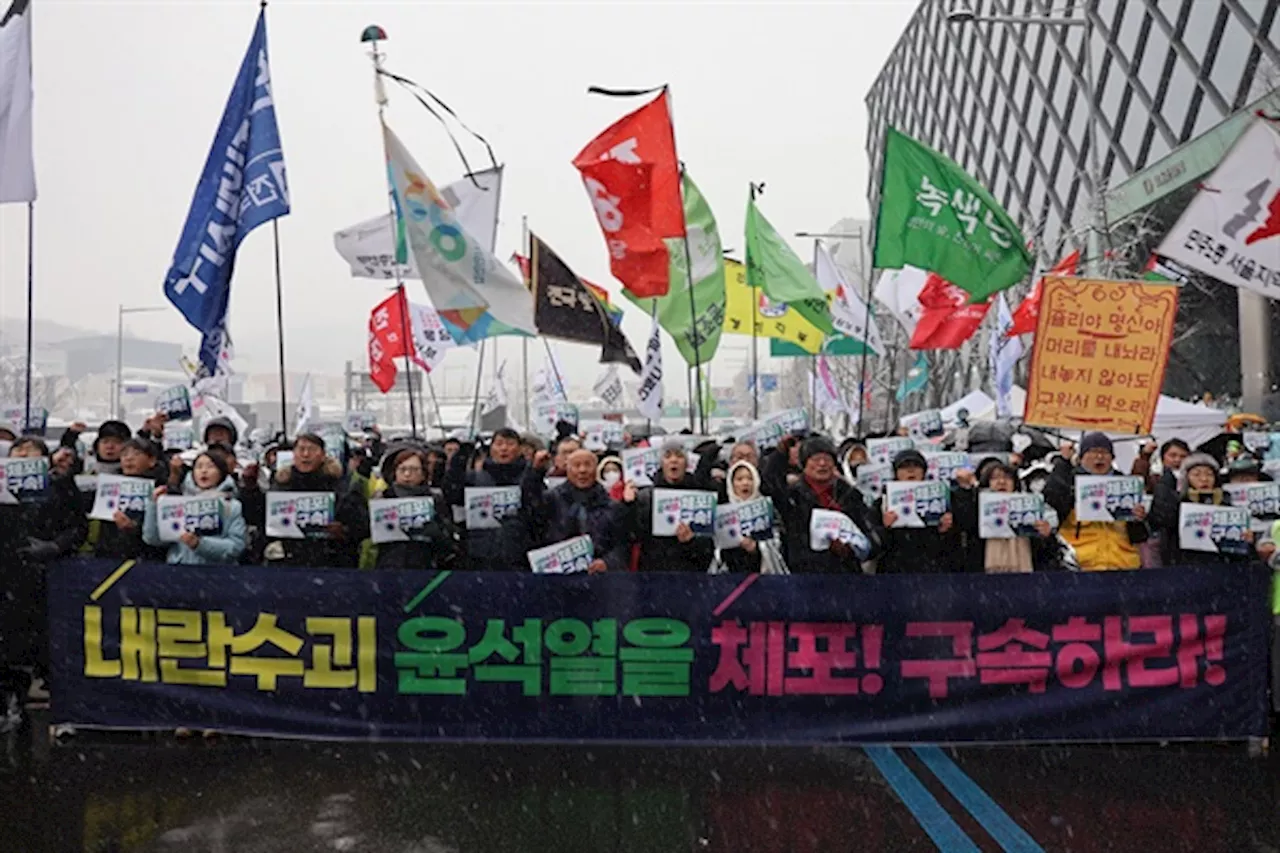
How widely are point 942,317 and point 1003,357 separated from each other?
1692mm

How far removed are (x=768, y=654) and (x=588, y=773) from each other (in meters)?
1.15

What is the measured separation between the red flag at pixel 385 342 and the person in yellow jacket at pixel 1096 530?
14.0 m

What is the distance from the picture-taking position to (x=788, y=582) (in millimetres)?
6652

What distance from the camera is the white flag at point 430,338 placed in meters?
20.9

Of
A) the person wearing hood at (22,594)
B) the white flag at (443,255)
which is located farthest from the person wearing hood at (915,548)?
the person wearing hood at (22,594)

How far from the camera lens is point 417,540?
276 inches

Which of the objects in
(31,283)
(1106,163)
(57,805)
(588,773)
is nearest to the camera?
(57,805)

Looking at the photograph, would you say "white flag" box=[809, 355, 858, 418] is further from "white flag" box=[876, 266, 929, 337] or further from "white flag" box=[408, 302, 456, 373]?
"white flag" box=[408, 302, 456, 373]

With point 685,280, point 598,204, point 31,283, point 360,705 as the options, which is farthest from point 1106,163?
point 360,705

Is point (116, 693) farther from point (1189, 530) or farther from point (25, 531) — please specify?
point (1189, 530)

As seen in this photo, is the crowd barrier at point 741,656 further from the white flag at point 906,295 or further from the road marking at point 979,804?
the white flag at point 906,295

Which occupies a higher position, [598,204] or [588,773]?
[598,204]

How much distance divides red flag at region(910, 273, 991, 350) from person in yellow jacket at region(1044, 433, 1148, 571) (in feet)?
30.4

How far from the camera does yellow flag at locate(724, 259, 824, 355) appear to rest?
17641mm
